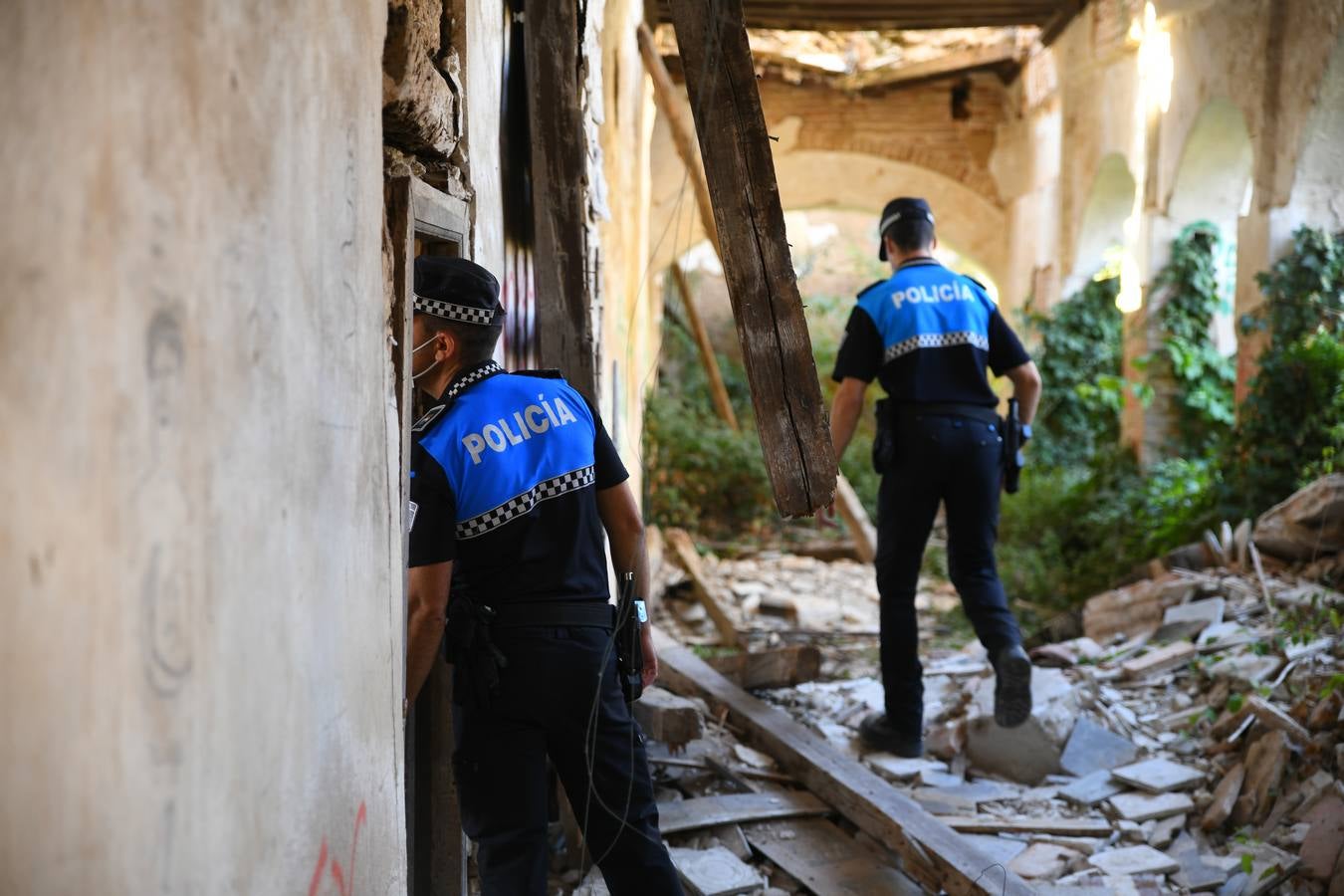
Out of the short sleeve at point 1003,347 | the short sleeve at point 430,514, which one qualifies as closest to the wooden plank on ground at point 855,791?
the short sleeve at point 1003,347

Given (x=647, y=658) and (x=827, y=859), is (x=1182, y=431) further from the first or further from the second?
(x=647, y=658)

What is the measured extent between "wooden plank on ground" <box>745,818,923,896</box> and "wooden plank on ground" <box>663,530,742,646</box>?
3363 millimetres

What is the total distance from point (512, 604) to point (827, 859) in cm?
178

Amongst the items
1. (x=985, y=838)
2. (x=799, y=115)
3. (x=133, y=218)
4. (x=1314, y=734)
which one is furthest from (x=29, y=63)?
(x=799, y=115)

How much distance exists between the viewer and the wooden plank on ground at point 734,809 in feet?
12.9

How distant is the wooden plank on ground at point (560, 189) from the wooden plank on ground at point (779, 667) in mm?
1981

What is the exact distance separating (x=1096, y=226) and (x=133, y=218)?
12304 mm

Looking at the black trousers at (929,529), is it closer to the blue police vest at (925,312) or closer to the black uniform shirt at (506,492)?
the blue police vest at (925,312)

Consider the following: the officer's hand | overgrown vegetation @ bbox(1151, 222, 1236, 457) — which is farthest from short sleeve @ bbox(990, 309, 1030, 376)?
overgrown vegetation @ bbox(1151, 222, 1236, 457)

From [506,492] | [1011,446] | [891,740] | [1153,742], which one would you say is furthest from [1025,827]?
[506,492]

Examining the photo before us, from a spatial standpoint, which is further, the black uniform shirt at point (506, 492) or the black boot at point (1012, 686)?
the black boot at point (1012, 686)

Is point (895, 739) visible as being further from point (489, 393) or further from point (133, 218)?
point (133, 218)

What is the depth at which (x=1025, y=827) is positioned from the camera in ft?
13.3

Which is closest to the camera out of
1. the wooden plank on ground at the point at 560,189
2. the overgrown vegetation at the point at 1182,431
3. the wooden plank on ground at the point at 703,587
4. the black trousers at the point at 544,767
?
the black trousers at the point at 544,767
